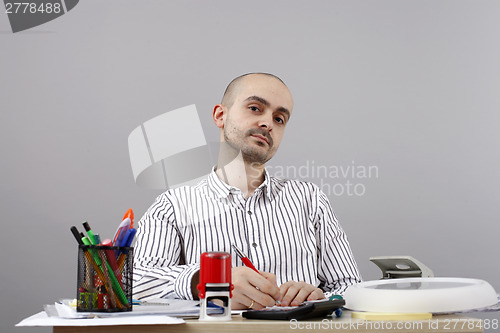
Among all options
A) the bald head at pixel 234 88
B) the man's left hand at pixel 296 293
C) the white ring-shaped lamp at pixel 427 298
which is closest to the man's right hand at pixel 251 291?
the man's left hand at pixel 296 293

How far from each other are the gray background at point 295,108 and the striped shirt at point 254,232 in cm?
65

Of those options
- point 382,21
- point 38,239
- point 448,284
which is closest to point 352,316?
point 448,284

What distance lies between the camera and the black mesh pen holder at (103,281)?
0.77 meters

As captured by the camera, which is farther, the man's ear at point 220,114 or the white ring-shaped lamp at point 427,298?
the man's ear at point 220,114

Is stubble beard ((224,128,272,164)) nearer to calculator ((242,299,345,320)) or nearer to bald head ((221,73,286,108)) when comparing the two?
bald head ((221,73,286,108))

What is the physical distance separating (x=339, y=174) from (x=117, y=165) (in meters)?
0.84

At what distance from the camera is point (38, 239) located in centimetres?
197

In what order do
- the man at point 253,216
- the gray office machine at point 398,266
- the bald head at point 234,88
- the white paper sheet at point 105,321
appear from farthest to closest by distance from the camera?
the bald head at point 234,88 → the man at point 253,216 → the gray office machine at point 398,266 → the white paper sheet at point 105,321

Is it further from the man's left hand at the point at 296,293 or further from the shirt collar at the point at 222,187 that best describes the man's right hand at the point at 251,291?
the shirt collar at the point at 222,187

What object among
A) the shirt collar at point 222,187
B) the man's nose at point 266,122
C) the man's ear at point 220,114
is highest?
the man's ear at point 220,114

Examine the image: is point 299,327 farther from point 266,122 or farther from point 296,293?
point 266,122

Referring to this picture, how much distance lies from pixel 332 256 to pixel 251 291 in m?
0.57

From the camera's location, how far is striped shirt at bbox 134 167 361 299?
1.34m

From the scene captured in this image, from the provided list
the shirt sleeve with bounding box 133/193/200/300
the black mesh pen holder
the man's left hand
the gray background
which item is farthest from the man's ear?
the black mesh pen holder
